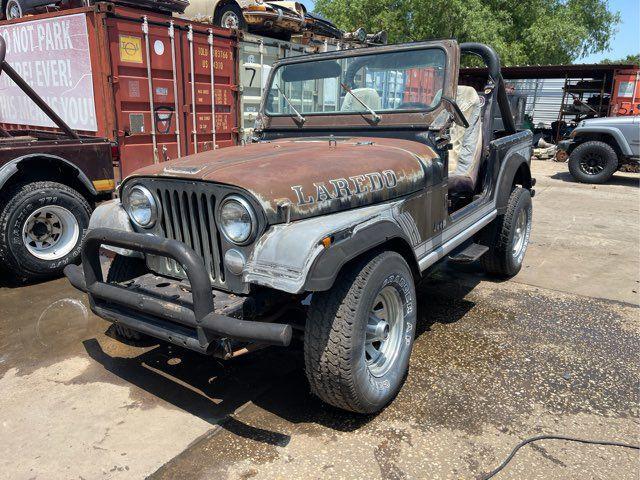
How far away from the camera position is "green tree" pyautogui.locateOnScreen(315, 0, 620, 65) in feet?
61.4

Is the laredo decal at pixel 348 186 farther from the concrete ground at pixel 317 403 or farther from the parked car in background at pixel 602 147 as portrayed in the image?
the parked car in background at pixel 602 147

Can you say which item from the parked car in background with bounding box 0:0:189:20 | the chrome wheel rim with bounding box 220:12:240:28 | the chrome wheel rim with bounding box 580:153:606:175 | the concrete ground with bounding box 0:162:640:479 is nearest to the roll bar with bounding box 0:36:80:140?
the concrete ground with bounding box 0:162:640:479

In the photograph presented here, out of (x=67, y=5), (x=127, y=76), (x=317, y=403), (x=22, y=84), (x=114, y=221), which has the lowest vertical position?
(x=317, y=403)

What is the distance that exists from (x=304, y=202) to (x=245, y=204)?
304mm

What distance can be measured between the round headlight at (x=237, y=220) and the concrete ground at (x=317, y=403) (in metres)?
1.03

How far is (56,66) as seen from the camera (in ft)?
20.0

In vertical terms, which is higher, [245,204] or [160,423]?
[245,204]

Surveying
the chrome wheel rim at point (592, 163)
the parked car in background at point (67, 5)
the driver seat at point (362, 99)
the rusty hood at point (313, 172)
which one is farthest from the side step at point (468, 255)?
the chrome wheel rim at point (592, 163)

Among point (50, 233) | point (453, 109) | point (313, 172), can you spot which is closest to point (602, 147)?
point (453, 109)

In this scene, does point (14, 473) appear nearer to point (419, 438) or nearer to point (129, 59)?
point (419, 438)

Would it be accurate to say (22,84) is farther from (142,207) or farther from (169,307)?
(169,307)

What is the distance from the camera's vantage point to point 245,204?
240 centimetres

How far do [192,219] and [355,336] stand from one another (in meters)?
1.02

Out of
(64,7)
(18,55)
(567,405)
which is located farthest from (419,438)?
(64,7)
